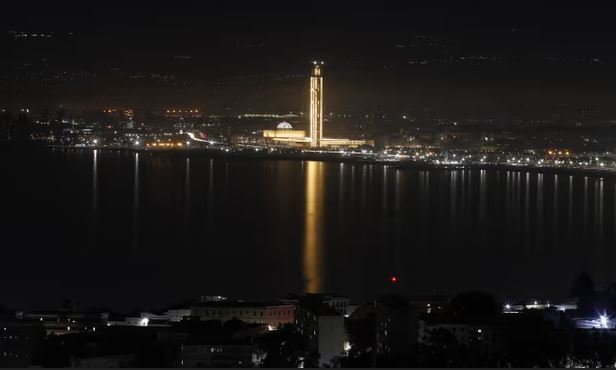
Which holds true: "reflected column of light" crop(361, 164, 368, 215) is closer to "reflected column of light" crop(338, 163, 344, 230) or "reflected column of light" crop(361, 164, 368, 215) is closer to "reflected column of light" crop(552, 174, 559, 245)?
"reflected column of light" crop(338, 163, 344, 230)

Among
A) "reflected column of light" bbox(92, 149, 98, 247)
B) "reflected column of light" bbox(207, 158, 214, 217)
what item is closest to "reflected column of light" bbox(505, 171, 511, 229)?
"reflected column of light" bbox(207, 158, 214, 217)

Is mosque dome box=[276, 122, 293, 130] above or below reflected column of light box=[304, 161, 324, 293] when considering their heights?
above

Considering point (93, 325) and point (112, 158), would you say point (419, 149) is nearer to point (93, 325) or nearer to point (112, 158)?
point (112, 158)

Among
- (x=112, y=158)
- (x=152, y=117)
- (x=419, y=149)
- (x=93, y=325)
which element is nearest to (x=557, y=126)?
(x=419, y=149)

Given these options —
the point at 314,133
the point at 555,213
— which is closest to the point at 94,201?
the point at 555,213

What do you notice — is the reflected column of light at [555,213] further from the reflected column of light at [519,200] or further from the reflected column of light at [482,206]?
the reflected column of light at [482,206]

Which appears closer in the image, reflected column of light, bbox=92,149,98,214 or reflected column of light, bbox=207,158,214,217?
reflected column of light, bbox=207,158,214,217

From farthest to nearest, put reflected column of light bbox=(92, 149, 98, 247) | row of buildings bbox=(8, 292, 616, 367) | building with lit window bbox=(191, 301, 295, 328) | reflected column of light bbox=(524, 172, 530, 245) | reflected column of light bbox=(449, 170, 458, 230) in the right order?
reflected column of light bbox=(449, 170, 458, 230)
reflected column of light bbox=(524, 172, 530, 245)
reflected column of light bbox=(92, 149, 98, 247)
building with lit window bbox=(191, 301, 295, 328)
row of buildings bbox=(8, 292, 616, 367)
